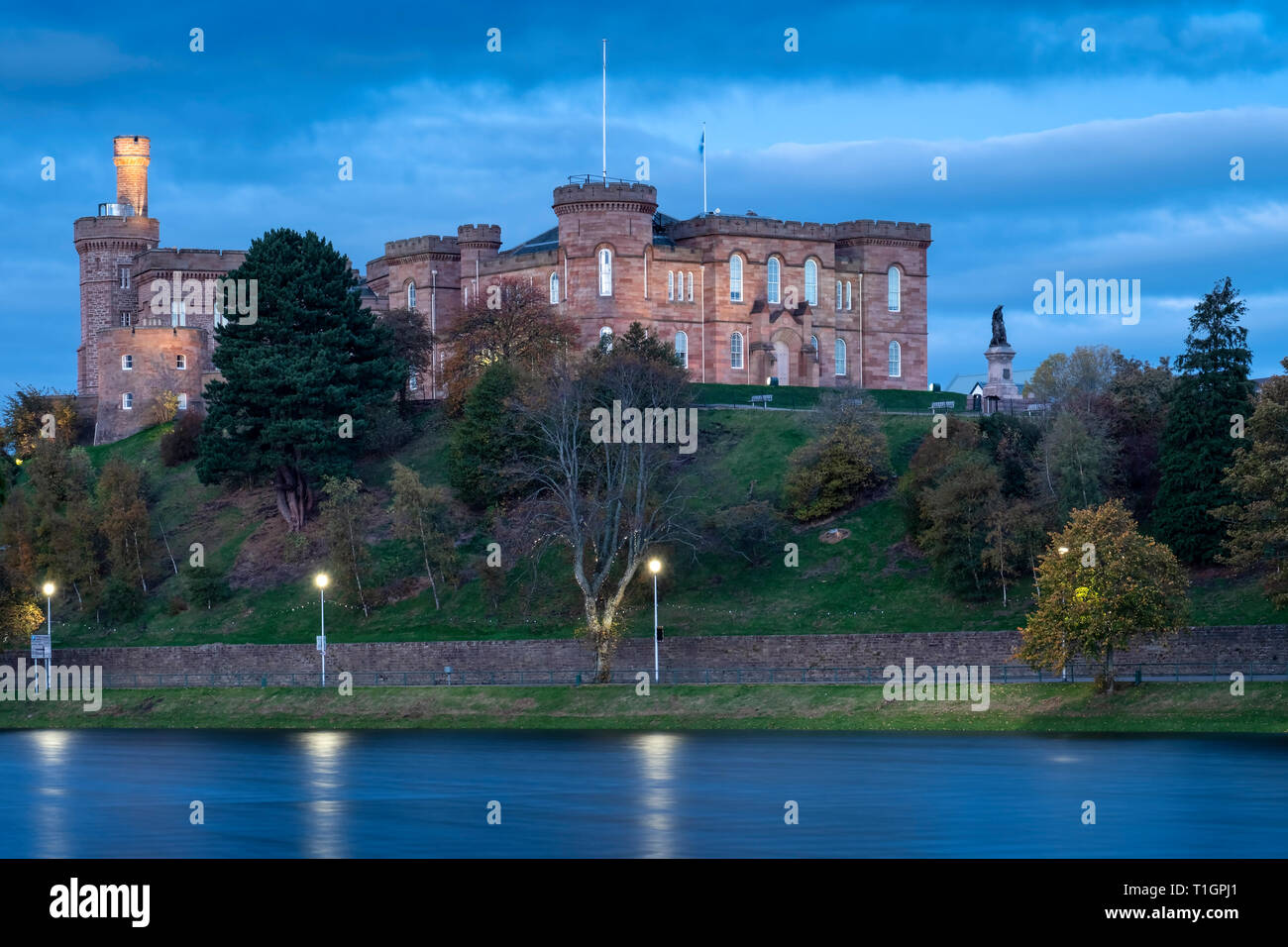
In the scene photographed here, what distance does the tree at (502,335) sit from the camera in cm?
9900

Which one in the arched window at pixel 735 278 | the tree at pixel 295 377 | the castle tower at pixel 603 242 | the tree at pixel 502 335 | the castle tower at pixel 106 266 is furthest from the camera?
the castle tower at pixel 106 266

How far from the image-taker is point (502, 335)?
100312 millimetres

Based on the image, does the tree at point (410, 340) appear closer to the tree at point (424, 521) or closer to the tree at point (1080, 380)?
the tree at point (424, 521)

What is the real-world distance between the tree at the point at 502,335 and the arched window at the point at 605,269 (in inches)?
166

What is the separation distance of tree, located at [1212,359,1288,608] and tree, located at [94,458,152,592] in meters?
55.4

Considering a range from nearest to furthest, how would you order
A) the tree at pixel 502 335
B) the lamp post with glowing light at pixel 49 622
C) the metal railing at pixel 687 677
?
the metal railing at pixel 687 677, the lamp post with glowing light at pixel 49 622, the tree at pixel 502 335

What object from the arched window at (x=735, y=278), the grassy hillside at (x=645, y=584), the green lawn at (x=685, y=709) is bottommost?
the green lawn at (x=685, y=709)

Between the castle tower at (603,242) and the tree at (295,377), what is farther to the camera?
the castle tower at (603,242)

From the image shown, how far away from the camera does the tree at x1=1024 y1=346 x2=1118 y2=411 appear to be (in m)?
87.1

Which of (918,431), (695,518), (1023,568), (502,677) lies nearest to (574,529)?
(502,677)

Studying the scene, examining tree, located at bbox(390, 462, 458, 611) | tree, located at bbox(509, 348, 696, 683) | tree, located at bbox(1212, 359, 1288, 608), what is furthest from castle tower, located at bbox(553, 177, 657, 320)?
tree, located at bbox(1212, 359, 1288, 608)

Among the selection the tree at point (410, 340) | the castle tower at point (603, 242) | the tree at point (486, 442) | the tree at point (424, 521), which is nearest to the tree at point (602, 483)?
the tree at point (486, 442)

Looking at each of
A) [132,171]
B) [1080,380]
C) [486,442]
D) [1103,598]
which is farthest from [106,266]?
[1103,598]
